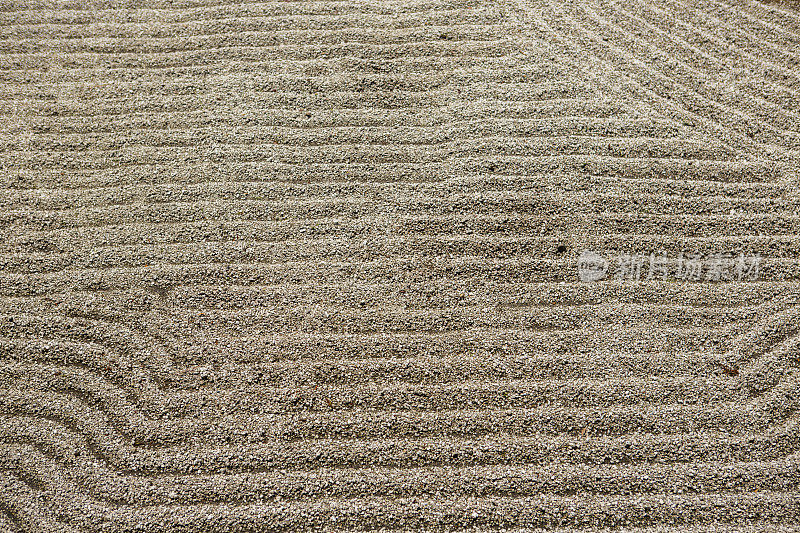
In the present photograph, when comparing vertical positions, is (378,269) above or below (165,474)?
above

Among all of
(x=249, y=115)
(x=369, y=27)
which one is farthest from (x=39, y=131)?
(x=369, y=27)

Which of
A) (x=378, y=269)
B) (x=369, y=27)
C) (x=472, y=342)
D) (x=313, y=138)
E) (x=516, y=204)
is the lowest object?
(x=472, y=342)

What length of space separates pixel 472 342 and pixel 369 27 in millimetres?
1520

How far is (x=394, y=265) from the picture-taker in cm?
223

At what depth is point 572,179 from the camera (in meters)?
2.39

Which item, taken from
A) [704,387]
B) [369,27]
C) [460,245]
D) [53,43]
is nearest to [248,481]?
[460,245]

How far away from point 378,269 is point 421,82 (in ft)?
2.94

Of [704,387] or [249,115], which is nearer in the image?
[704,387]

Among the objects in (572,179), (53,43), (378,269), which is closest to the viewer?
(378,269)

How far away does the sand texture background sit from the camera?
1896mm

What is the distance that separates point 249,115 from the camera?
A: 2547mm

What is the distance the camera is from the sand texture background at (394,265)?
1896 mm

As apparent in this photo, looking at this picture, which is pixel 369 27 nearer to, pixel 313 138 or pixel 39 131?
pixel 313 138

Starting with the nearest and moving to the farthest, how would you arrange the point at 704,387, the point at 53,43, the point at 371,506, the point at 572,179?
the point at 371,506, the point at 704,387, the point at 572,179, the point at 53,43
